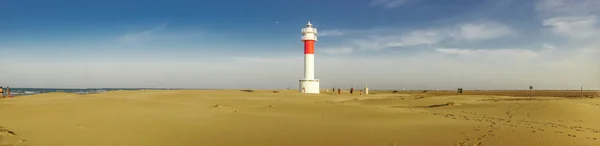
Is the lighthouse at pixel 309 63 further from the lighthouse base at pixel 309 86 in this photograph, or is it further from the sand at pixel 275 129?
the sand at pixel 275 129

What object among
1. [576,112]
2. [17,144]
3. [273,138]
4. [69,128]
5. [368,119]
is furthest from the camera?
[576,112]

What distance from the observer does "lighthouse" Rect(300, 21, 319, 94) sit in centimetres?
4866

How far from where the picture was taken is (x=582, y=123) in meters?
15.9

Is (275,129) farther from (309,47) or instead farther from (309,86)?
(309,47)

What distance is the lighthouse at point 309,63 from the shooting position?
160 feet

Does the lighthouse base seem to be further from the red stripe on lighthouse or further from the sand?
the sand

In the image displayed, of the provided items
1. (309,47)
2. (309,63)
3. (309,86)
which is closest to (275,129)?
(309,86)

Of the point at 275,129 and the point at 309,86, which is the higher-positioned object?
the point at 309,86

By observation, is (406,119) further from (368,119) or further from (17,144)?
(17,144)

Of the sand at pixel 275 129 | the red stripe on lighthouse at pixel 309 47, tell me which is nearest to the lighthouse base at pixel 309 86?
the red stripe on lighthouse at pixel 309 47

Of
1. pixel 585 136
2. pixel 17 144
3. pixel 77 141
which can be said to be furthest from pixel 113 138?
pixel 585 136

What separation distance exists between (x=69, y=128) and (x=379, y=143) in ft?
30.4

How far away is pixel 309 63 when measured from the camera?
49062 millimetres

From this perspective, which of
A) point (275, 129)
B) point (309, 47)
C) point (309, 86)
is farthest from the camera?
point (309, 47)
